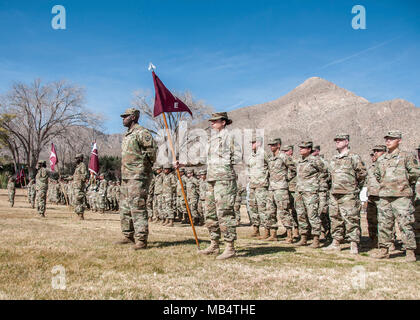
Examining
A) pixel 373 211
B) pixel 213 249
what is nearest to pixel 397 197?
pixel 373 211

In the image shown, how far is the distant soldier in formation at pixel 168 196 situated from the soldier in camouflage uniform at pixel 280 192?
5.16m

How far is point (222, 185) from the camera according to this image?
5805 millimetres

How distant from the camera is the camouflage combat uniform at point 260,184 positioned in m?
8.64

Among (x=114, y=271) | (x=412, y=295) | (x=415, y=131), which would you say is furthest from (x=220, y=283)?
(x=415, y=131)

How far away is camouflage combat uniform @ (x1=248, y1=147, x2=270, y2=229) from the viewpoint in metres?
8.64

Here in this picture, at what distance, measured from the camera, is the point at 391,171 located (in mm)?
6328

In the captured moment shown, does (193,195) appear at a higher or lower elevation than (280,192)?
lower

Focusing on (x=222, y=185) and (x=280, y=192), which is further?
(x=280, y=192)

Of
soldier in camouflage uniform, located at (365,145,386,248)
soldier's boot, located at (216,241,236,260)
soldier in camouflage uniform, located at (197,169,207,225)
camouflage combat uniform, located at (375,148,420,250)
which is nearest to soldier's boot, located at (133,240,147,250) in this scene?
soldier's boot, located at (216,241,236,260)

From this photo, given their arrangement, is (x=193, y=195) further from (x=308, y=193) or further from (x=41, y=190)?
(x=308, y=193)

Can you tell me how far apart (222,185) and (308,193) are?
9.04 feet

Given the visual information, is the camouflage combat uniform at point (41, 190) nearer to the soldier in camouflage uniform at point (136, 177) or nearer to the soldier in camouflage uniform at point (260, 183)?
the soldier in camouflage uniform at point (136, 177)

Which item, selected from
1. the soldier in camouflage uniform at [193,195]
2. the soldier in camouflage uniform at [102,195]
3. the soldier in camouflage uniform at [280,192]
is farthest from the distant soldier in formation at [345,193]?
the soldier in camouflage uniform at [102,195]

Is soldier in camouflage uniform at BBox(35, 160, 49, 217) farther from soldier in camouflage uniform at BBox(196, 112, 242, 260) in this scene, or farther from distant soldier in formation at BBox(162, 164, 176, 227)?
soldier in camouflage uniform at BBox(196, 112, 242, 260)
